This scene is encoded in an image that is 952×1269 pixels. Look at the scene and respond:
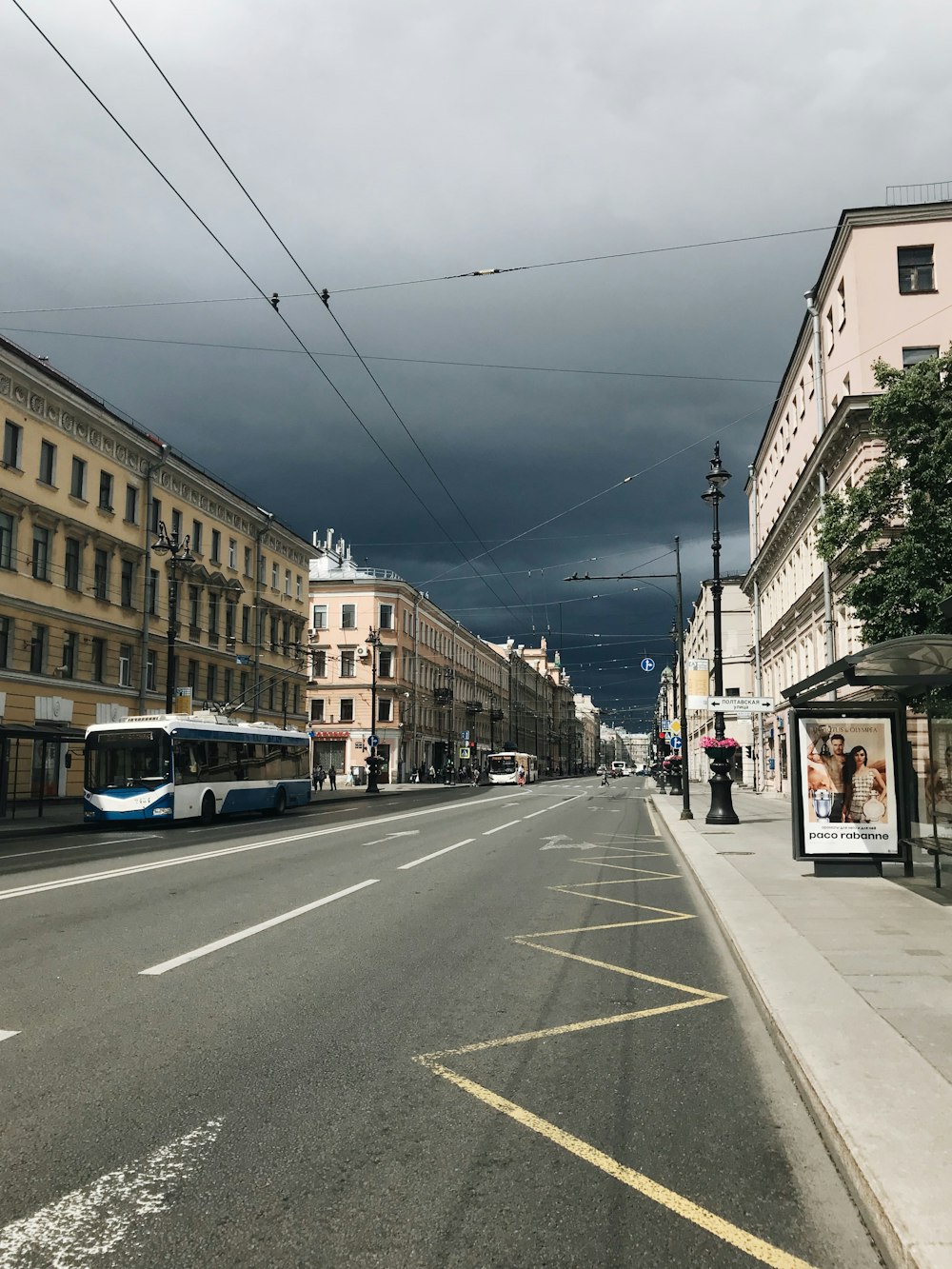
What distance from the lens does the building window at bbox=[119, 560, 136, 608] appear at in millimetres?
37875

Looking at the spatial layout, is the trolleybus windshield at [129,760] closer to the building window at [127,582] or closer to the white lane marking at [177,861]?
the white lane marking at [177,861]

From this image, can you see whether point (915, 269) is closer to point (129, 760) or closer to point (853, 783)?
point (853, 783)

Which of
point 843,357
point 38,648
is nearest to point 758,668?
point 843,357

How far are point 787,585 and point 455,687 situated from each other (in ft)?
161

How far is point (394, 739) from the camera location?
70.4 meters

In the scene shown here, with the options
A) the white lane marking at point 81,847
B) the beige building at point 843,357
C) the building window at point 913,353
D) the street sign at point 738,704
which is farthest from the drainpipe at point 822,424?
the white lane marking at point 81,847

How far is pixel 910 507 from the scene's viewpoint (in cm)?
1706

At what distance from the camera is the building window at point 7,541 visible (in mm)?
30844

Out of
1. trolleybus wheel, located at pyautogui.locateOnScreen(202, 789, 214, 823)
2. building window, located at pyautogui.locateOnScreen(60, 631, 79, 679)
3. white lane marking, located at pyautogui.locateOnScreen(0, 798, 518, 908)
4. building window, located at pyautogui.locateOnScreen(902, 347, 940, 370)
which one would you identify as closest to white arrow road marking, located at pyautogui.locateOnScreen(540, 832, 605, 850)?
white lane marking, located at pyautogui.locateOnScreen(0, 798, 518, 908)

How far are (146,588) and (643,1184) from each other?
37977mm

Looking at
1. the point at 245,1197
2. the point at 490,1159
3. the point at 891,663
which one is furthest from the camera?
the point at 891,663

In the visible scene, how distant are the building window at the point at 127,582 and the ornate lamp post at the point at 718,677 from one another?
2344 cm

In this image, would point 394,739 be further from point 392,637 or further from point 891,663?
point 891,663

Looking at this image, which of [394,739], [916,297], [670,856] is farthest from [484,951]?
[394,739]
